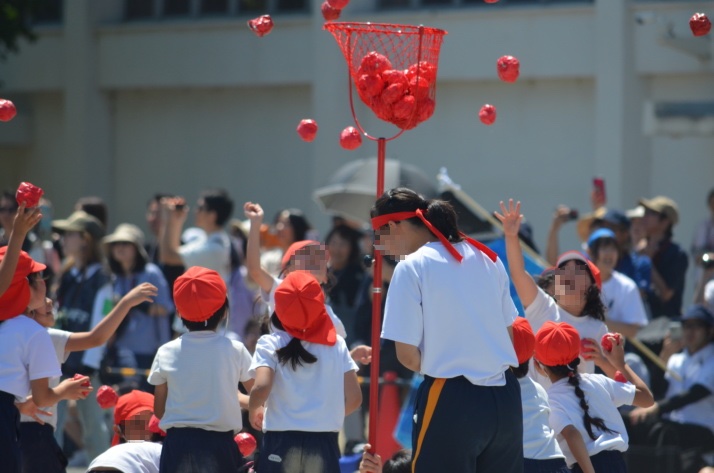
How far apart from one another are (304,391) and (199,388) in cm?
51

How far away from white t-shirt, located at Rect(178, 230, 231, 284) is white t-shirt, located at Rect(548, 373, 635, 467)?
418cm

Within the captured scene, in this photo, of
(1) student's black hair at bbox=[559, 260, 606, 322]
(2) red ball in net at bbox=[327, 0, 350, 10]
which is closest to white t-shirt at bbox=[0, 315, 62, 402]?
(2) red ball in net at bbox=[327, 0, 350, 10]

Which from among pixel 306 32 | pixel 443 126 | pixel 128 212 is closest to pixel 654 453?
pixel 443 126

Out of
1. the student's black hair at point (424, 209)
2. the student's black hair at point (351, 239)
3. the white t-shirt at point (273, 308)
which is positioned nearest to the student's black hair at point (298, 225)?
the student's black hair at point (351, 239)

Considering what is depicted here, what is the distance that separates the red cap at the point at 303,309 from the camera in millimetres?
5527

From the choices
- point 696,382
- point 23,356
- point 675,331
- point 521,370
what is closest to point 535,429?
point 521,370

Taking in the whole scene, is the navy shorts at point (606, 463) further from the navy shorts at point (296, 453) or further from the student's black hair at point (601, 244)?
the student's black hair at point (601, 244)

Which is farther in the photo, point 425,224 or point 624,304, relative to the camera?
point 624,304

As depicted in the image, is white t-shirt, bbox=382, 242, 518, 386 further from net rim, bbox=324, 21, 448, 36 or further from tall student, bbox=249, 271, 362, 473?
net rim, bbox=324, 21, 448, 36

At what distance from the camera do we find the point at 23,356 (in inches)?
220

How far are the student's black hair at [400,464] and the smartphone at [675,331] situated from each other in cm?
348

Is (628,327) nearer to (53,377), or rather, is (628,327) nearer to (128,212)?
(53,377)

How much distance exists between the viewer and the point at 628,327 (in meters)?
8.00

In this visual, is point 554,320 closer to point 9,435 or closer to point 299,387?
point 299,387
